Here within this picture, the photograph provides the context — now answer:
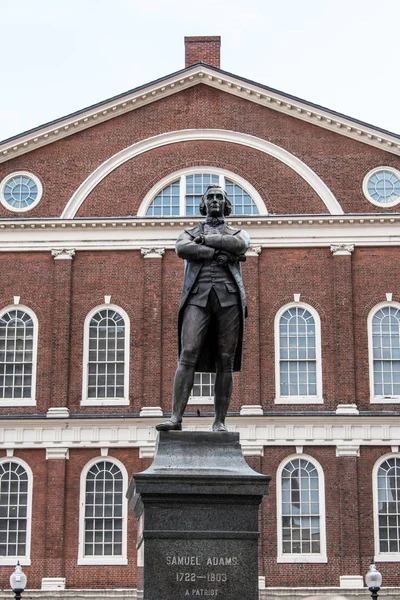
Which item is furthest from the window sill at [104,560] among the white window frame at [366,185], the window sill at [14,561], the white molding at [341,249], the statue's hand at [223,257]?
the statue's hand at [223,257]

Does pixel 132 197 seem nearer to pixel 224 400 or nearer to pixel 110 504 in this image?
pixel 110 504

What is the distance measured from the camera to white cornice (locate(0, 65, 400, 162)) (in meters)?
38.1

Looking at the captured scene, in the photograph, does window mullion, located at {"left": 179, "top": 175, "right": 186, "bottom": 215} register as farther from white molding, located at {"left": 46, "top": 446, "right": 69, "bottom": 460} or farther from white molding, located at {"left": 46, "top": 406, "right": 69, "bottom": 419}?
white molding, located at {"left": 46, "top": 446, "right": 69, "bottom": 460}

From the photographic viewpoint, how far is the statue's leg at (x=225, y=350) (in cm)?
1244

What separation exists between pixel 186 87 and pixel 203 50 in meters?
2.88

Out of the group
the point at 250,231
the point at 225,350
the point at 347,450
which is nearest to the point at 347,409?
the point at 347,450

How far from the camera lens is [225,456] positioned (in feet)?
38.6

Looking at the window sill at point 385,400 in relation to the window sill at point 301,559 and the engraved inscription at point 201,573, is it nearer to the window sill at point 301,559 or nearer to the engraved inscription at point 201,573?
the window sill at point 301,559

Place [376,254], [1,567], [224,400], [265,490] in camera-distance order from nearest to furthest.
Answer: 1. [265,490]
2. [224,400]
3. [1,567]
4. [376,254]

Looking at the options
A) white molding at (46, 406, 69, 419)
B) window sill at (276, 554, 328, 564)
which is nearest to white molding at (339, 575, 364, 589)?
window sill at (276, 554, 328, 564)

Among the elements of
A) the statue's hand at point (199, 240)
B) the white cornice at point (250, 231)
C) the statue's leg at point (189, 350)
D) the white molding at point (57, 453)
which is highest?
the white cornice at point (250, 231)

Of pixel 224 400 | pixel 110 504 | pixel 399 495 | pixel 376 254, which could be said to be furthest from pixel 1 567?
pixel 224 400

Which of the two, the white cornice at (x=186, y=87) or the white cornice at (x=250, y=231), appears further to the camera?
the white cornice at (x=186, y=87)

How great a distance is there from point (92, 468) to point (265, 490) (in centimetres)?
2517
